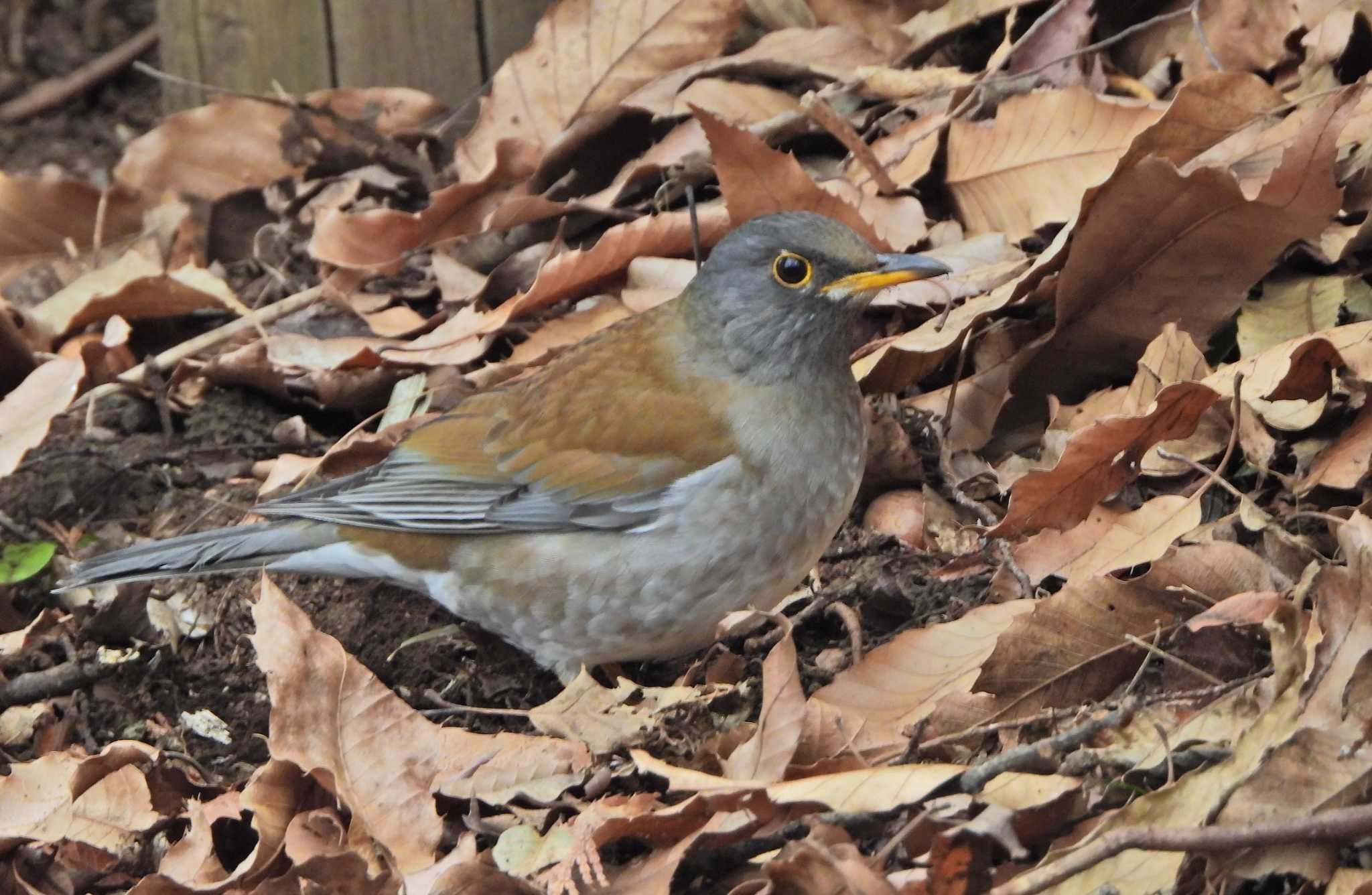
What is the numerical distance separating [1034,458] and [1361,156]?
1288 mm

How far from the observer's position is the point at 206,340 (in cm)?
562

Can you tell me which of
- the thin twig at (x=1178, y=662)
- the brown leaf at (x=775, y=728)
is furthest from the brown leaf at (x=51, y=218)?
the thin twig at (x=1178, y=662)

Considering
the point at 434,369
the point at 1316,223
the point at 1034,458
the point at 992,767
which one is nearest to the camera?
the point at 992,767

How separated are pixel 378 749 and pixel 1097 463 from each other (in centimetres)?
187

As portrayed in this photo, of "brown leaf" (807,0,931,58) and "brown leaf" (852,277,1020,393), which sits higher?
"brown leaf" (807,0,931,58)

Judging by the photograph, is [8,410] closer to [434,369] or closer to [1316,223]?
[434,369]

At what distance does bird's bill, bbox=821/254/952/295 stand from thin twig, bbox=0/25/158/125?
A: 5558mm

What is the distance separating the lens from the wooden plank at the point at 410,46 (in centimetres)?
636

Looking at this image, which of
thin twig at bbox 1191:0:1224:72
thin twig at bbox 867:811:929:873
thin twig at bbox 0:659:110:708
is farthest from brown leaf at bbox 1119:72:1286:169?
thin twig at bbox 0:659:110:708

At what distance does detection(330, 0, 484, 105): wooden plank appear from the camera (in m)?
6.36

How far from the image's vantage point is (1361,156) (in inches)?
187

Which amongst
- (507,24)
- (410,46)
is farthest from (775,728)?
(410,46)

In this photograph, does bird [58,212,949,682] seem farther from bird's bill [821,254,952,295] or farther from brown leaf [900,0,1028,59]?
brown leaf [900,0,1028,59]

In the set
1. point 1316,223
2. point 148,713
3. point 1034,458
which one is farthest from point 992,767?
point 148,713
